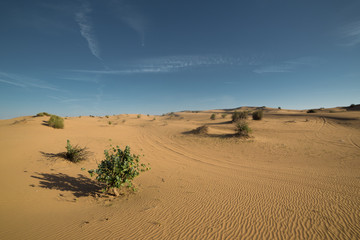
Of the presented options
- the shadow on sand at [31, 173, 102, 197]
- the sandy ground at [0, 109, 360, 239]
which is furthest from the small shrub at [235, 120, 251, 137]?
the shadow on sand at [31, 173, 102, 197]

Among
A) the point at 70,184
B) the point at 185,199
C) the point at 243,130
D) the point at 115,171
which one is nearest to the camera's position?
the point at 115,171

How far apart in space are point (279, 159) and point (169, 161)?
657 centimetres

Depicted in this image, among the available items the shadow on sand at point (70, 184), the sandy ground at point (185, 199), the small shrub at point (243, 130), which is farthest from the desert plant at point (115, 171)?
the small shrub at point (243, 130)

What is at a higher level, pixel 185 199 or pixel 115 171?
pixel 115 171

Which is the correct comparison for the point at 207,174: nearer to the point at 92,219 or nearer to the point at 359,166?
the point at 92,219

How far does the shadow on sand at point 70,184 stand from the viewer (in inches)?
181

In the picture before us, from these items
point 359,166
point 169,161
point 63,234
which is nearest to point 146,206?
point 63,234

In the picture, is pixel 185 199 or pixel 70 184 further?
pixel 70 184

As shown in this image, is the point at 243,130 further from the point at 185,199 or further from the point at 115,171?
the point at 115,171

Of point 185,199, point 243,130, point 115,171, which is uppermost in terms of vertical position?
point 243,130

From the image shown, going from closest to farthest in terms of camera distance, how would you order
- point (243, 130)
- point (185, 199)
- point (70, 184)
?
point (185, 199)
point (70, 184)
point (243, 130)

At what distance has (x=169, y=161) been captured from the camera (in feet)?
28.2

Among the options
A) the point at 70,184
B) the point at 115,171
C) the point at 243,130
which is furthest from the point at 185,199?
the point at 243,130

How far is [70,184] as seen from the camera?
16.2 feet
